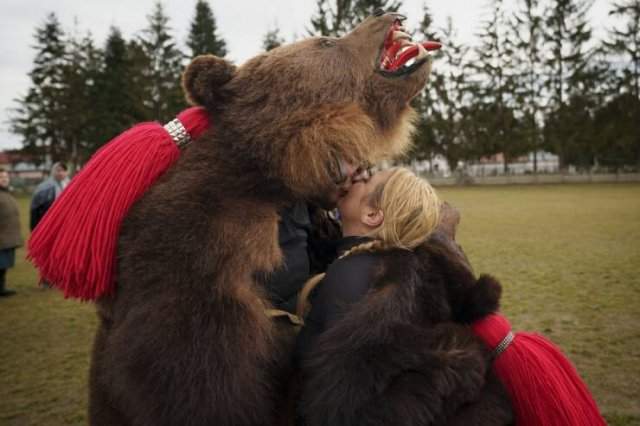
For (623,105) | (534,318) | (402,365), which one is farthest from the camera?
(623,105)

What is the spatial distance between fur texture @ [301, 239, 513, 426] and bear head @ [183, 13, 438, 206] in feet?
1.54

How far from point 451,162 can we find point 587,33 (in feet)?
47.9

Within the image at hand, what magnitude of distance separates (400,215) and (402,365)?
594mm

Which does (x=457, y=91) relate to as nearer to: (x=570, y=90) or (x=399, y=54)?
(x=570, y=90)

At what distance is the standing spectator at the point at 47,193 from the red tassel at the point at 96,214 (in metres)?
6.40

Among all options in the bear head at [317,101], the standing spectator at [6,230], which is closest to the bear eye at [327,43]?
the bear head at [317,101]

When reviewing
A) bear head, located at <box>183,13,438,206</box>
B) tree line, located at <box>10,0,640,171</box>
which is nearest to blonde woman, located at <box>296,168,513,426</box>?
bear head, located at <box>183,13,438,206</box>

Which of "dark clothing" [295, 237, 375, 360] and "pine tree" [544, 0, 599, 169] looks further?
"pine tree" [544, 0, 599, 169]

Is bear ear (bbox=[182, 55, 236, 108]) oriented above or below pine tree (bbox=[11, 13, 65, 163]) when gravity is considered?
below

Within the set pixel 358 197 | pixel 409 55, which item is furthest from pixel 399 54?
pixel 358 197

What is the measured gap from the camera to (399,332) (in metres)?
1.53

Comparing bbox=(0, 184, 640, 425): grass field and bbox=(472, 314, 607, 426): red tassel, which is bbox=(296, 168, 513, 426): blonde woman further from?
bbox=(0, 184, 640, 425): grass field

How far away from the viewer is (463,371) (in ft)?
→ 5.00

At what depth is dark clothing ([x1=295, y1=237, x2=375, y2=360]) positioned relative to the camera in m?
1.71
